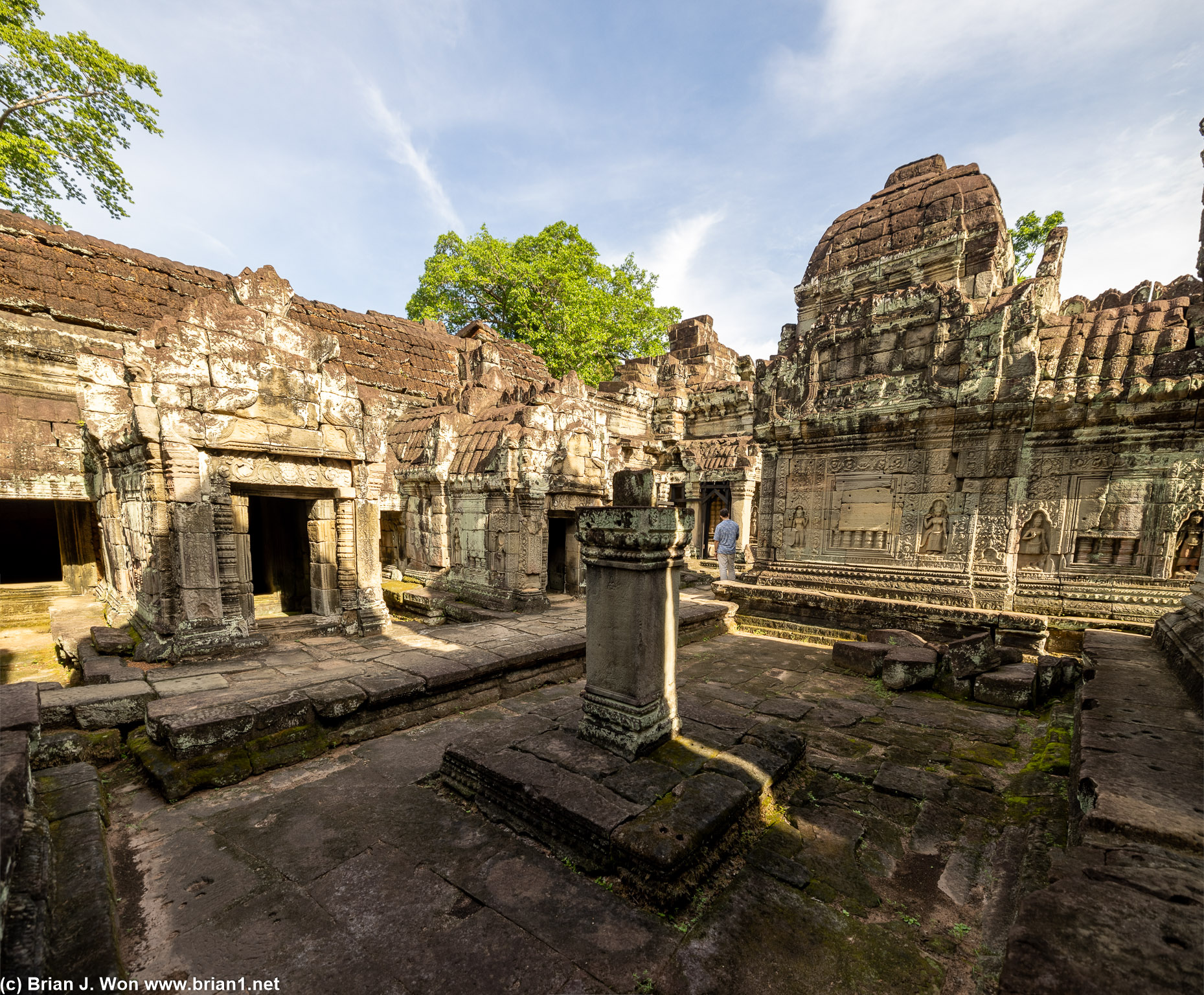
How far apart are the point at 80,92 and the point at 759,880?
1864 cm

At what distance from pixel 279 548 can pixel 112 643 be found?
3.86 metres

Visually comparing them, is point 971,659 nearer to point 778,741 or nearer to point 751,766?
point 778,741

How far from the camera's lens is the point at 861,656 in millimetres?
5840

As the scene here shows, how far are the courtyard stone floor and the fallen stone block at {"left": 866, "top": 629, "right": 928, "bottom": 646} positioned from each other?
2173 millimetres

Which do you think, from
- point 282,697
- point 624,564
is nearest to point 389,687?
point 282,697

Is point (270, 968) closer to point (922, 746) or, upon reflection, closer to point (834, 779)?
point (834, 779)

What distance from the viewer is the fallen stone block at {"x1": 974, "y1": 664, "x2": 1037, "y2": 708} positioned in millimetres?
4672

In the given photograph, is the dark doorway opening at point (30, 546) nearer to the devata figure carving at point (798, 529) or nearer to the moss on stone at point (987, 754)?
the devata figure carving at point (798, 529)

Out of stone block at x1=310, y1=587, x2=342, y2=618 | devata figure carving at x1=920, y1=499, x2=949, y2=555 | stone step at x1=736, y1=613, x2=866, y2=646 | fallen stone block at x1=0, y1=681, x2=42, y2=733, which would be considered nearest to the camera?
fallen stone block at x1=0, y1=681, x2=42, y2=733

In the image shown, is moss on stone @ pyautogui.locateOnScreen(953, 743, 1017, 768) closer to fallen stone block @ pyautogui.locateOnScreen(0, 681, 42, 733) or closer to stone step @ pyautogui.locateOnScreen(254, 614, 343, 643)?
fallen stone block @ pyautogui.locateOnScreen(0, 681, 42, 733)

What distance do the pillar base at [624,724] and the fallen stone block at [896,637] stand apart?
4.34 metres

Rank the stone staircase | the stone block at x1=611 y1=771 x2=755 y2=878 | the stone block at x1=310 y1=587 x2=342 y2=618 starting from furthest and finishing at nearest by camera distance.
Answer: the stone staircase, the stone block at x1=310 y1=587 x2=342 y2=618, the stone block at x1=611 y1=771 x2=755 y2=878

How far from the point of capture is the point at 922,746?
13.0 ft

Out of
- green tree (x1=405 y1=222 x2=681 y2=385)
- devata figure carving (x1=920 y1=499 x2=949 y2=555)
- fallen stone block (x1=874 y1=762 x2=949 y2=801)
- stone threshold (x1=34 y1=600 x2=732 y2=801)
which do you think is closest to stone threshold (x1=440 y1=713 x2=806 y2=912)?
fallen stone block (x1=874 y1=762 x2=949 y2=801)
